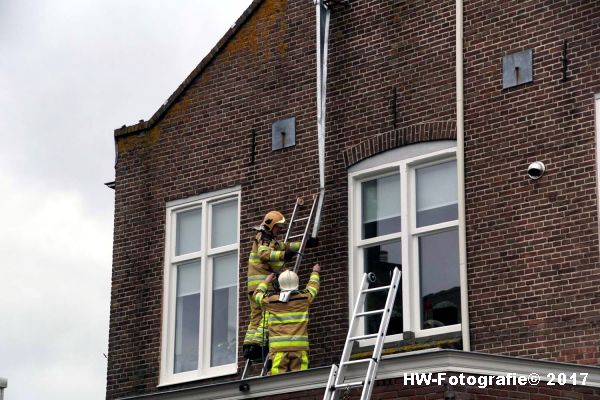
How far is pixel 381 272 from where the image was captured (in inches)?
695

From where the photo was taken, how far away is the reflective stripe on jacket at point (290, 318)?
17.0 meters

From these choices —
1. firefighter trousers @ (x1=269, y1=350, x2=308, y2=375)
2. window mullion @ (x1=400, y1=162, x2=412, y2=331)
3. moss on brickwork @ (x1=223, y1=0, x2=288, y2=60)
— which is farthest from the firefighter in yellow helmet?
moss on brickwork @ (x1=223, y1=0, x2=288, y2=60)

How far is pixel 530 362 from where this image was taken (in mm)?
14758

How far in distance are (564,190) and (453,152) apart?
1.57 meters

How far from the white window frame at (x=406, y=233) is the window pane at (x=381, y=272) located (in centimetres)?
9

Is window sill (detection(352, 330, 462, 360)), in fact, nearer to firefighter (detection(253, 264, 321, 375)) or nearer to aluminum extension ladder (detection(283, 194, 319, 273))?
firefighter (detection(253, 264, 321, 375))

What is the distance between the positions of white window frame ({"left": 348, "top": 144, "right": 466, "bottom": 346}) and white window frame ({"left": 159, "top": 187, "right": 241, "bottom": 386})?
1.90 meters

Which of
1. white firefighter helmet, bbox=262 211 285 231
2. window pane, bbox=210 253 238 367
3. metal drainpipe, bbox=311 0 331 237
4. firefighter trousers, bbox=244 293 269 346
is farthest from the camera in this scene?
window pane, bbox=210 253 238 367

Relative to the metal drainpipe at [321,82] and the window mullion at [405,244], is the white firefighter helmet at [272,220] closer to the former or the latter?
the metal drainpipe at [321,82]

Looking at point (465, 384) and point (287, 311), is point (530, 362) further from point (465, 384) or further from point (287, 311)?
point (287, 311)

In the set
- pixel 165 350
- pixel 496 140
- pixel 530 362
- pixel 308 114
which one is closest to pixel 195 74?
pixel 308 114

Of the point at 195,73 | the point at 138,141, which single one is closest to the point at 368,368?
the point at 195,73

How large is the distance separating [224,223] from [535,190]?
4.73 m

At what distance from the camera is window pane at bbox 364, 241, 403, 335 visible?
17.5m
